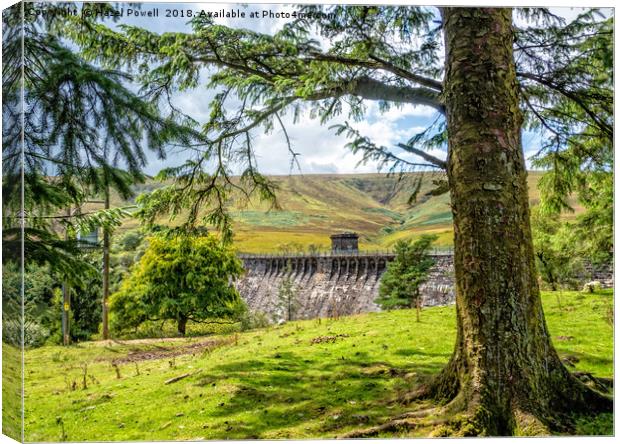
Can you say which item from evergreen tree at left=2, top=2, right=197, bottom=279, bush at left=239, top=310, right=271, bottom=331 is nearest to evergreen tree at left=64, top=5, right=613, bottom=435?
evergreen tree at left=2, top=2, right=197, bottom=279

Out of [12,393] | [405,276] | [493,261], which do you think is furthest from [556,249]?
[12,393]

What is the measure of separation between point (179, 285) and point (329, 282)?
1.76 m

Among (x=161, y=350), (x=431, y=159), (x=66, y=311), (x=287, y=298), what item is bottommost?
(x=161, y=350)

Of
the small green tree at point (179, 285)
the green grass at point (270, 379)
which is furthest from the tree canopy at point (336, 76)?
the green grass at point (270, 379)

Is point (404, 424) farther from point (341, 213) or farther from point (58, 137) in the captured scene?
point (58, 137)

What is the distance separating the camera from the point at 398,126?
15.3 ft

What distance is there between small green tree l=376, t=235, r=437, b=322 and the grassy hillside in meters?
0.22

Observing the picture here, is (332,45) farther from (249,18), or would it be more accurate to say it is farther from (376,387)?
(376,387)

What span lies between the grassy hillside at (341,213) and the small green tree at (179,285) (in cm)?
33

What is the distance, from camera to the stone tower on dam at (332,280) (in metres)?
5.54

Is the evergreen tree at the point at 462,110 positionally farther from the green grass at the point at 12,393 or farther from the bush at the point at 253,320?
the green grass at the point at 12,393

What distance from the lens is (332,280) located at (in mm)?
6016

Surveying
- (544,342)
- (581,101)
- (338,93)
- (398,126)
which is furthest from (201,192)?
(581,101)

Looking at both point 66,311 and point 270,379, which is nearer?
point 270,379
